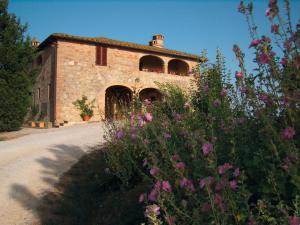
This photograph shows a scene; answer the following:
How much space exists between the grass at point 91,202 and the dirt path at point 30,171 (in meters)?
0.22

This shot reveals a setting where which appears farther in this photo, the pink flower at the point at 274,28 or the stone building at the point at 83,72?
the stone building at the point at 83,72

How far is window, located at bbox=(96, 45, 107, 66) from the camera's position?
18703 millimetres

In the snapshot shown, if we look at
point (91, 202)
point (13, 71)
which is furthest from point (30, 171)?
point (13, 71)

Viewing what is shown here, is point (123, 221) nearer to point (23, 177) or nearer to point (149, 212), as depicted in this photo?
point (149, 212)

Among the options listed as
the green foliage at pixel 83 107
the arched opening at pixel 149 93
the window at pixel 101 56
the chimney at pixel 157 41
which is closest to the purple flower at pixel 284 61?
the green foliage at pixel 83 107

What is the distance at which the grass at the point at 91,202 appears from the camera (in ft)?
12.1

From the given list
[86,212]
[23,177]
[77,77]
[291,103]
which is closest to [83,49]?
[77,77]

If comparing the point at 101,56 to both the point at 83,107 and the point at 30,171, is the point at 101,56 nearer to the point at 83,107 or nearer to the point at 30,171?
the point at 83,107

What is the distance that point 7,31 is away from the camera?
14820 millimetres

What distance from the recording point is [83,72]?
18188mm

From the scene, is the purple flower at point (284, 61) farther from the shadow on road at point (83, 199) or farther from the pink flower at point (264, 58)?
the shadow on road at point (83, 199)

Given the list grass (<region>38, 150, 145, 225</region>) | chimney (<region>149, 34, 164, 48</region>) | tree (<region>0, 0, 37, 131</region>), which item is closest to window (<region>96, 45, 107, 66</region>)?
tree (<region>0, 0, 37, 131</region>)

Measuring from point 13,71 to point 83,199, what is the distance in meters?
12.2

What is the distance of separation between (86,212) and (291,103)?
315cm
